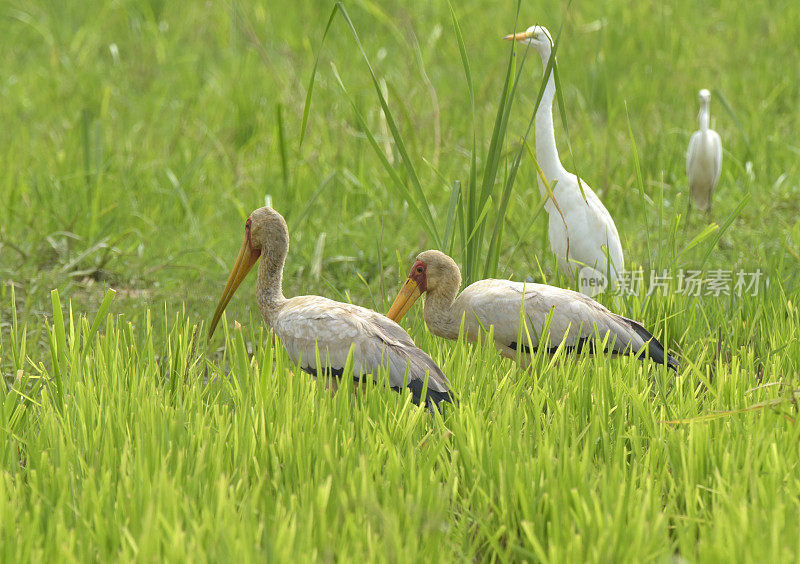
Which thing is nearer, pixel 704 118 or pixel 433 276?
pixel 433 276

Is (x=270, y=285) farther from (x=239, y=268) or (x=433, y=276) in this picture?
(x=433, y=276)

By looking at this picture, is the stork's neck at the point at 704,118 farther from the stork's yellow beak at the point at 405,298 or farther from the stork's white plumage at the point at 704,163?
the stork's yellow beak at the point at 405,298

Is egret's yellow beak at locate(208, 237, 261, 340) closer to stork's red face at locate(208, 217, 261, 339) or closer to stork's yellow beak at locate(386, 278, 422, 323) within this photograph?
stork's red face at locate(208, 217, 261, 339)

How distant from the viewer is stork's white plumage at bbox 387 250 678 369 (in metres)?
3.38

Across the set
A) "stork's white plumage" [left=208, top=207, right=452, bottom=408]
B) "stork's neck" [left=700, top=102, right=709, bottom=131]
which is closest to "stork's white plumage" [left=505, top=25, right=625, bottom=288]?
"stork's white plumage" [left=208, top=207, right=452, bottom=408]

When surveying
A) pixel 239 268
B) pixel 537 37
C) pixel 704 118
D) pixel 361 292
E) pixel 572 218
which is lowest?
pixel 361 292

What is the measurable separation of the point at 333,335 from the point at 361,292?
5.58 ft

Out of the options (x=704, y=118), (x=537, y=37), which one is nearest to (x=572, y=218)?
(x=537, y=37)

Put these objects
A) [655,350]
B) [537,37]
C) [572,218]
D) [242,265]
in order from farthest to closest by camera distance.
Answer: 1. [537,37]
2. [572,218]
3. [242,265]
4. [655,350]

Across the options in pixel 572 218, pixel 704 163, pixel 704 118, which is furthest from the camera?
pixel 704 118

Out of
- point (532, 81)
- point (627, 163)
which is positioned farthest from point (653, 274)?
point (532, 81)

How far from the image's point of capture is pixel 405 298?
3705 millimetres

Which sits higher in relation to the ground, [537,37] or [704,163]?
[537,37]

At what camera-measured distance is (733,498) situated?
218cm
